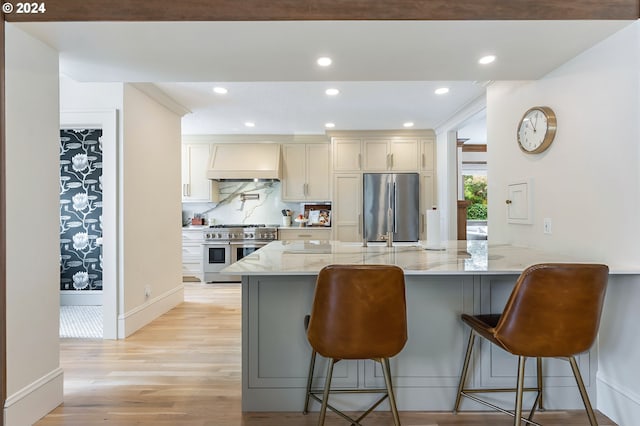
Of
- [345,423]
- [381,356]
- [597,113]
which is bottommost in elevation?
[345,423]

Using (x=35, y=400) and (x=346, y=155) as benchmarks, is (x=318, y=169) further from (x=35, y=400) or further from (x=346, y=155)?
(x=35, y=400)

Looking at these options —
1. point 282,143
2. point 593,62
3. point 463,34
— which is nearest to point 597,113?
point 593,62

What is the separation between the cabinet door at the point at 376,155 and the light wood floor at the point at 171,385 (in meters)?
3.07

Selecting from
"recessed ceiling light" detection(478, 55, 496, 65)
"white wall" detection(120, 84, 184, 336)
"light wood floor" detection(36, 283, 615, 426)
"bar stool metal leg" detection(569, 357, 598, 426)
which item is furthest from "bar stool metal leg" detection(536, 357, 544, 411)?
"white wall" detection(120, 84, 184, 336)

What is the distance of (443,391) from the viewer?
215 centimetres

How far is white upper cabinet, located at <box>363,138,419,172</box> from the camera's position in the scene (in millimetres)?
5684

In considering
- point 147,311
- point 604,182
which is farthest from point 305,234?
point 604,182

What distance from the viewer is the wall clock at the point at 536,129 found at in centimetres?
251

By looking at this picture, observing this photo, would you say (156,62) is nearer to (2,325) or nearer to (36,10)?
(36,10)

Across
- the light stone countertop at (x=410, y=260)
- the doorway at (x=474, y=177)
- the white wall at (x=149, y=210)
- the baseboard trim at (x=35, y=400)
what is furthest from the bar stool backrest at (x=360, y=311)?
the doorway at (x=474, y=177)

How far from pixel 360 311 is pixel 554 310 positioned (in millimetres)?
829

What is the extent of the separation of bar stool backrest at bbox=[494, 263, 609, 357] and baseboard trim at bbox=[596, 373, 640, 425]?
0.63 m

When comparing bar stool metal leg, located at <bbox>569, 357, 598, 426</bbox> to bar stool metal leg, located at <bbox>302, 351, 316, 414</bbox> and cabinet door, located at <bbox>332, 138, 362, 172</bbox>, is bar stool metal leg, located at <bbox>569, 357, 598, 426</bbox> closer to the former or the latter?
bar stool metal leg, located at <bbox>302, 351, 316, 414</bbox>

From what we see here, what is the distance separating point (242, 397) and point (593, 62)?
277 cm
